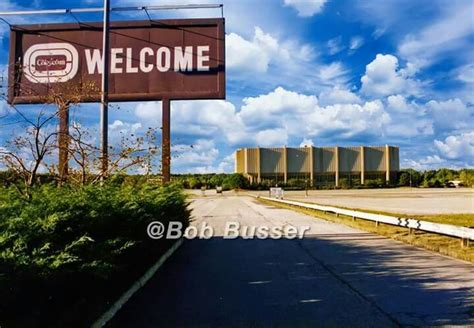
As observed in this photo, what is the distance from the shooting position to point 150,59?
1622 centimetres

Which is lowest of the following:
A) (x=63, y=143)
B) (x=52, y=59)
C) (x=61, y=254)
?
(x=61, y=254)

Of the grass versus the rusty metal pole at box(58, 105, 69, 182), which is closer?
the rusty metal pole at box(58, 105, 69, 182)

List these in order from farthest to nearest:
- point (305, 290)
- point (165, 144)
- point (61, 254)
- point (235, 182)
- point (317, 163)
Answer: point (317, 163), point (235, 182), point (165, 144), point (305, 290), point (61, 254)

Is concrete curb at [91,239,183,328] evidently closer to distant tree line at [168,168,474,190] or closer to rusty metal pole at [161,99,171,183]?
rusty metal pole at [161,99,171,183]

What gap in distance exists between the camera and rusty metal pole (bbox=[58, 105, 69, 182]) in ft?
32.5

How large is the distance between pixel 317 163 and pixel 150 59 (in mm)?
92554

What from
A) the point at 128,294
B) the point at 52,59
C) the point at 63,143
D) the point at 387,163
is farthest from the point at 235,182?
the point at 128,294

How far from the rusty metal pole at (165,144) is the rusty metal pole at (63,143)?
305cm

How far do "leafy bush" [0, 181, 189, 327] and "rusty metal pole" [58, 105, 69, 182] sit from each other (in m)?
2.06

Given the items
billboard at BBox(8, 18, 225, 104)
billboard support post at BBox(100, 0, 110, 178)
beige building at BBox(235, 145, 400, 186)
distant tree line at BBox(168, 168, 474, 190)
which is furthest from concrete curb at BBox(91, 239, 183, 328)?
beige building at BBox(235, 145, 400, 186)

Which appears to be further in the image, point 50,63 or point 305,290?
point 50,63

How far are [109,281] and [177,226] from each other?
7162 mm

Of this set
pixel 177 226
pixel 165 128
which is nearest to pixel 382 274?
pixel 177 226

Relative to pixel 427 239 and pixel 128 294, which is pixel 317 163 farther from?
pixel 128 294
